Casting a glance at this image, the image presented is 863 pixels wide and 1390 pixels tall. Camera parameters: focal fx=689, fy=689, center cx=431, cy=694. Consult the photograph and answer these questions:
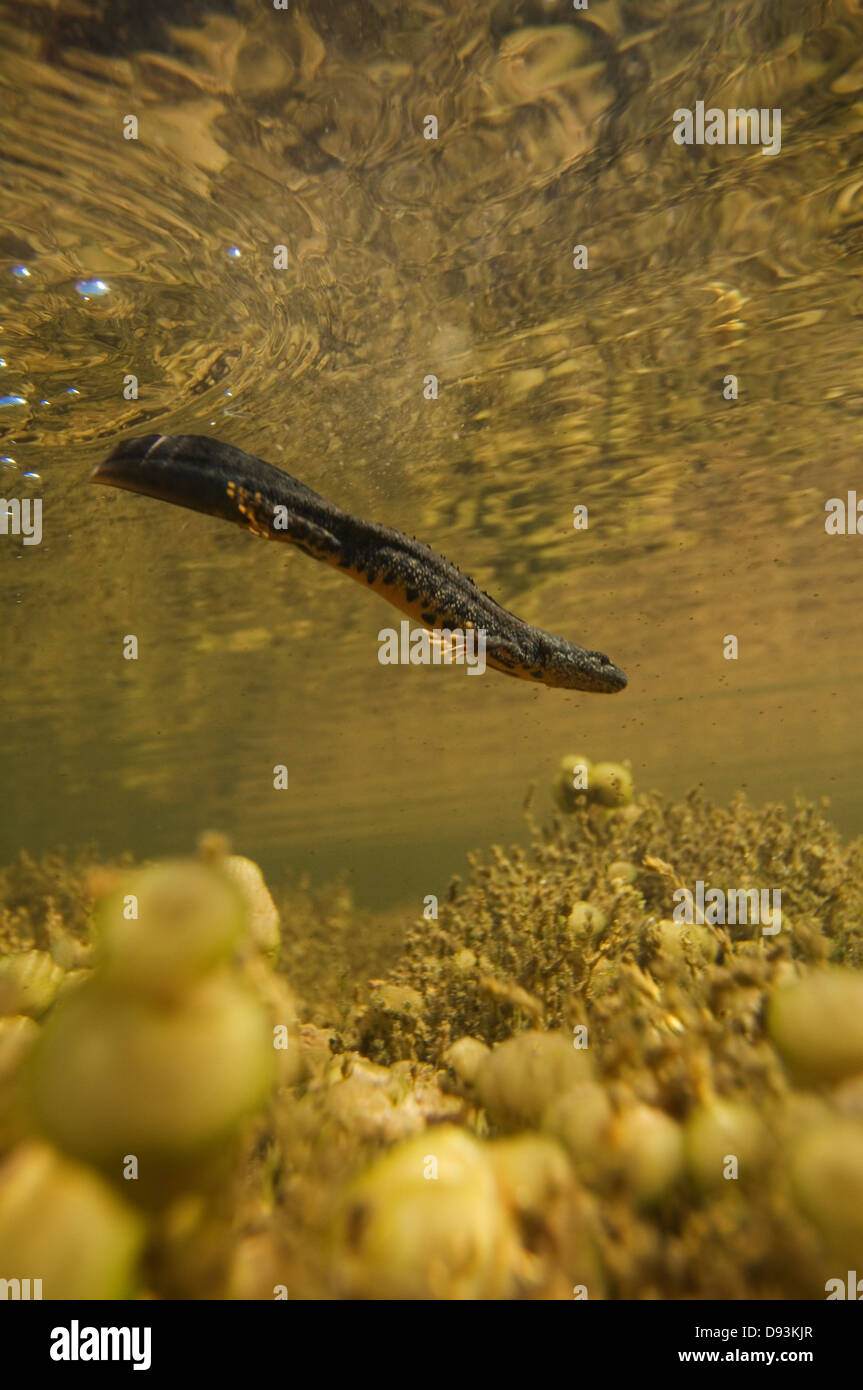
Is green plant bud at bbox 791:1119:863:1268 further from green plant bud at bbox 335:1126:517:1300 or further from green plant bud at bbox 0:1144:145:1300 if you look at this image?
green plant bud at bbox 0:1144:145:1300

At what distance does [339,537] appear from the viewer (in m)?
4.92

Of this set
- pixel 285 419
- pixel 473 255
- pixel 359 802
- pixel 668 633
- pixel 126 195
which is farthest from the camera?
pixel 359 802

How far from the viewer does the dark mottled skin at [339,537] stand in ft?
14.0

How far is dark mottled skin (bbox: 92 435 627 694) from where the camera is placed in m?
4.25

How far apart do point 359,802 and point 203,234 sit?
56.3 meters

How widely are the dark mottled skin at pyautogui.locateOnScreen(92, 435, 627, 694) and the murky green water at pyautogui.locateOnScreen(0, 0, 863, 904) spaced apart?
159 inches

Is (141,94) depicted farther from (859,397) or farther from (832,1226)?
(859,397)

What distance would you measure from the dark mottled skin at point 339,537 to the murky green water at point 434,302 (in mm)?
4034

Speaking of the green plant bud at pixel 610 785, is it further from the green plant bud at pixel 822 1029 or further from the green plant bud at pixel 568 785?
the green plant bud at pixel 822 1029

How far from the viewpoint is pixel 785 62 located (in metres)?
6.35

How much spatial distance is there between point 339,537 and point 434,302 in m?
5.88

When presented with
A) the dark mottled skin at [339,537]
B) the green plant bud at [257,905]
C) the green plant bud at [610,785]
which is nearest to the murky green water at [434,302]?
the dark mottled skin at [339,537]
